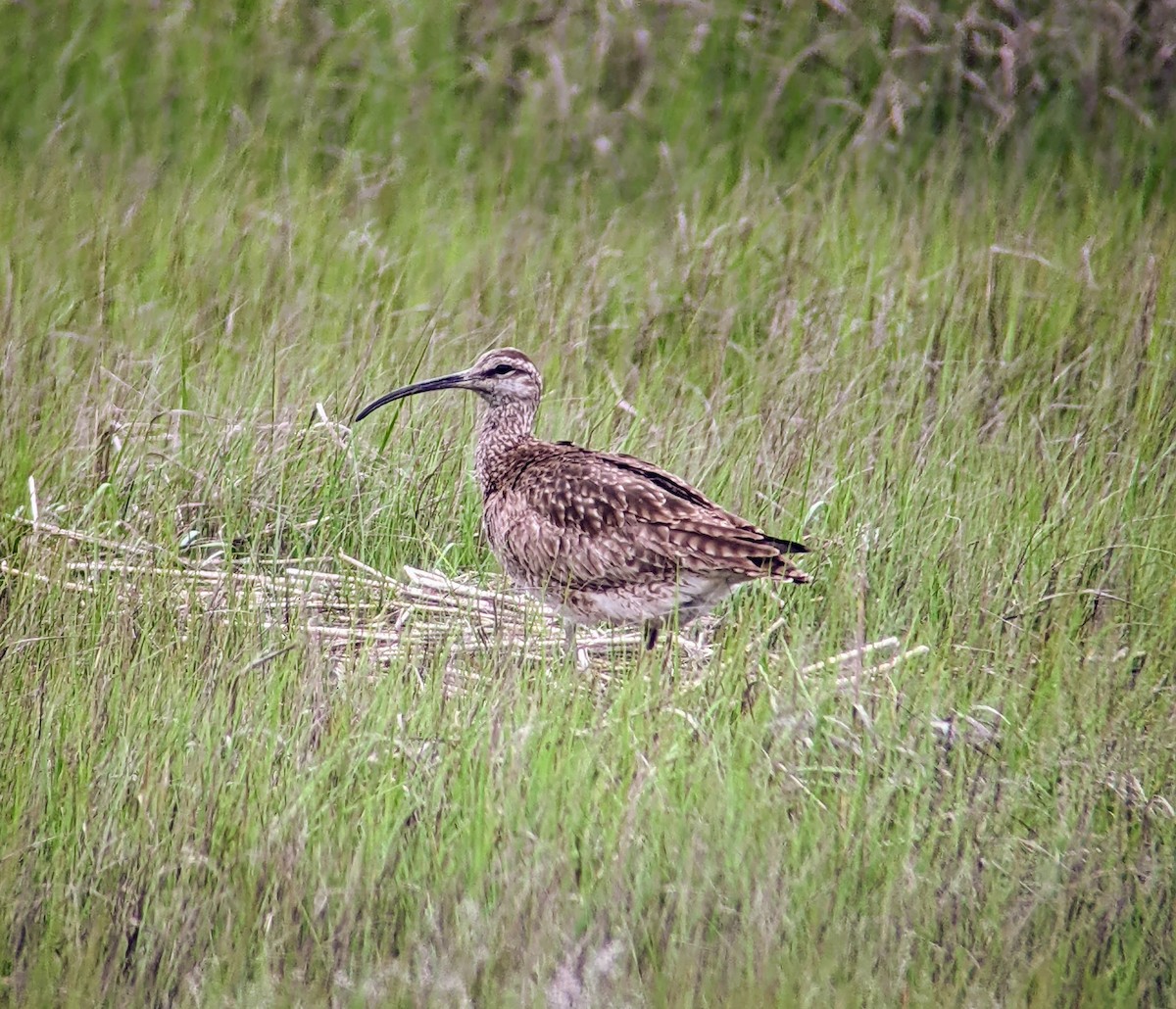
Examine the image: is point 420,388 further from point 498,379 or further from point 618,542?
point 618,542

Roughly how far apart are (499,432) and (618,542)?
1.06 metres

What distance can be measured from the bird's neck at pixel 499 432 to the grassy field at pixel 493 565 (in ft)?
0.65

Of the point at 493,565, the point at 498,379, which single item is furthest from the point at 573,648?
the point at 498,379

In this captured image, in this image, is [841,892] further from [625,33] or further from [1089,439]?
[625,33]

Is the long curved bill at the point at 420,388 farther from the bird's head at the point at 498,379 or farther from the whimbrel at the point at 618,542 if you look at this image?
the whimbrel at the point at 618,542

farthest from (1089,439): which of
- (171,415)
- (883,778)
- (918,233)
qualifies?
(171,415)

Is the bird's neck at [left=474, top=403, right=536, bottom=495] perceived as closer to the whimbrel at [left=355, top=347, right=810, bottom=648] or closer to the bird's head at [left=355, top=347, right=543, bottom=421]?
the bird's head at [left=355, top=347, right=543, bottom=421]

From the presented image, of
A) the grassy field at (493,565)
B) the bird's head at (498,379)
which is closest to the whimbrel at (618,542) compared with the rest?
the grassy field at (493,565)

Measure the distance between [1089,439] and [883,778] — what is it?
2.95 m

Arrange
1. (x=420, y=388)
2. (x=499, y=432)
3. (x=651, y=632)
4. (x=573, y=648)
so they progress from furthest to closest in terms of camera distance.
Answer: (x=499, y=432) < (x=420, y=388) < (x=651, y=632) < (x=573, y=648)

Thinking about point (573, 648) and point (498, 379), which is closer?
point (573, 648)

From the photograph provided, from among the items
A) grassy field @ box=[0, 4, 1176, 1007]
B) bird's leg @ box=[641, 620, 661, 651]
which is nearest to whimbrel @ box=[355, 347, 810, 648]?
bird's leg @ box=[641, 620, 661, 651]

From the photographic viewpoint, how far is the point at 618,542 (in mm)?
5266

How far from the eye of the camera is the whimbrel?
5.04 m
